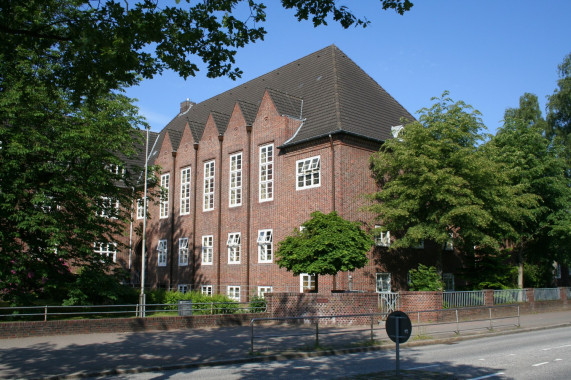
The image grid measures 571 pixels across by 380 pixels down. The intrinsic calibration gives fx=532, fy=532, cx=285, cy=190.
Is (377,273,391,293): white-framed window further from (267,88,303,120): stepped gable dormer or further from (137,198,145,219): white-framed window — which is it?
(137,198,145,219): white-framed window

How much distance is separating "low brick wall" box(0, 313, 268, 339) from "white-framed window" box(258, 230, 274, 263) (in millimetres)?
7090

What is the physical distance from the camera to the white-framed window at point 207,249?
3370 centimetres

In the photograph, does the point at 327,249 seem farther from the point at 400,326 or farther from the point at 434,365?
the point at 400,326

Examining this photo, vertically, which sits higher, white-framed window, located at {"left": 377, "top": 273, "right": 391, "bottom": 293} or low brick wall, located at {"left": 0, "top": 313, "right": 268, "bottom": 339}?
white-framed window, located at {"left": 377, "top": 273, "right": 391, "bottom": 293}

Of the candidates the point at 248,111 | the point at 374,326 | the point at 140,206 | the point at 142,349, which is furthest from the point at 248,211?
the point at 142,349

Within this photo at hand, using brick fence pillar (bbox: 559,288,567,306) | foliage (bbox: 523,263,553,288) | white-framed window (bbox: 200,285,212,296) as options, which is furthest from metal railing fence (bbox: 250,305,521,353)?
white-framed window (bbox: 200,285,212,296)

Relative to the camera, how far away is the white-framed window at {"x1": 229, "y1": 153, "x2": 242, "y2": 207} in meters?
32.1

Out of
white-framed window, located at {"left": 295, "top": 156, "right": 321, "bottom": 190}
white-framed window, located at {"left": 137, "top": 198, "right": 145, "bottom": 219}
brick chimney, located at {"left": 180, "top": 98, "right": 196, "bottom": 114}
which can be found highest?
brick chimney, located at {"left": 180, "top": 98, "right": 196, "bottom": 114}

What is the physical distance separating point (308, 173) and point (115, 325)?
1250cm

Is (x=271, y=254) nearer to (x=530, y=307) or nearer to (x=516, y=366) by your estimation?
(x=530, y=307)

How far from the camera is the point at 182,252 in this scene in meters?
36.6

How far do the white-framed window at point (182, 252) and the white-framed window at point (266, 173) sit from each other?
8767 millimetres

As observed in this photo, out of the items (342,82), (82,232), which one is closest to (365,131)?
(342,82)

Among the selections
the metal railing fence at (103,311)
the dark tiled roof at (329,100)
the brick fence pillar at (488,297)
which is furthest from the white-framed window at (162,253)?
the brick fence pillar at (488,297)
